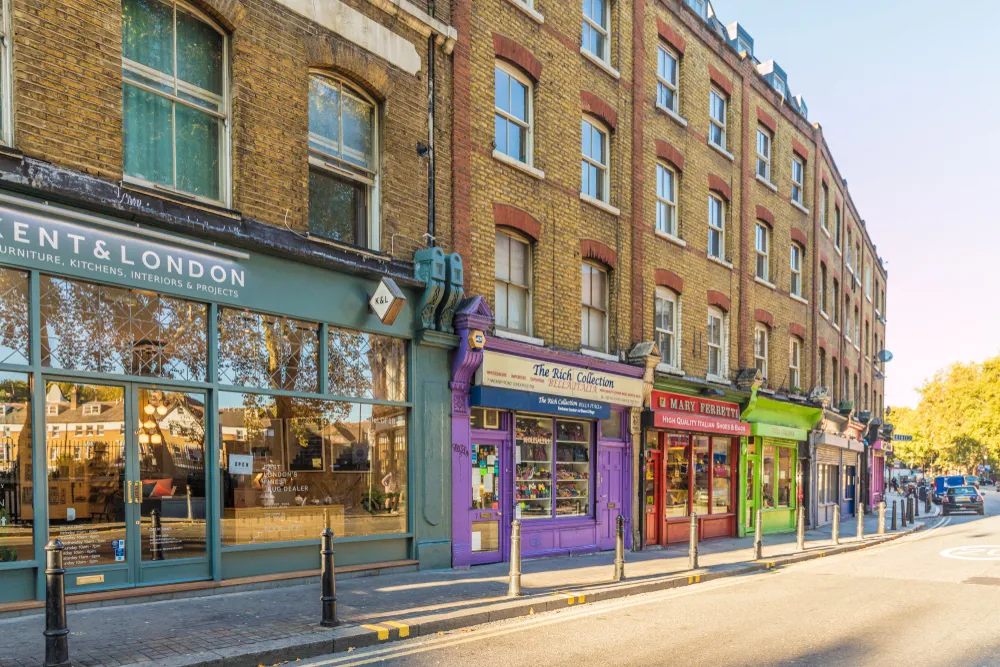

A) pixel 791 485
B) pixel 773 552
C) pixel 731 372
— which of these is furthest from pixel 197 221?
pixel 791 485

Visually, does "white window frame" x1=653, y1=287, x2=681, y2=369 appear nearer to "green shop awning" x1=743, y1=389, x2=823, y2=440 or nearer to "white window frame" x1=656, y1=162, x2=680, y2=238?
"white window frame" x1=656, y1=162, x2=680, y2=238

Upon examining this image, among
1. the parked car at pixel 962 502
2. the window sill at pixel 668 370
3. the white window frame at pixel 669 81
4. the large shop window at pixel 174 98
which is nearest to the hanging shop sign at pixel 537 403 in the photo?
the window sill at pixel 668 370

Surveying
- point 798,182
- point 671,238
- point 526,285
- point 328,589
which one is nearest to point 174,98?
point 328,589

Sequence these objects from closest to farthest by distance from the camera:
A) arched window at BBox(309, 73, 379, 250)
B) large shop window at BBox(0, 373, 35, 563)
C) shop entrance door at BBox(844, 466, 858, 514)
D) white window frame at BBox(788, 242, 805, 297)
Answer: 1. large shop window at BBox(0, 373, 35, 563)
2. arched window at BBox(309, 73, 379, 250)
3. white window frame at BBox(788, 242, 805, 297)
4. shop entrance door at BBox(844, 466, 858, 514)

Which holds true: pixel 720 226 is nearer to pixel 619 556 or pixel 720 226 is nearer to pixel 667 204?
pixel 667 204

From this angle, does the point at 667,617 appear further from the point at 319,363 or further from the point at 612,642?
the point at 319,363

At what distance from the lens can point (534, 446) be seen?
14477 millimetres

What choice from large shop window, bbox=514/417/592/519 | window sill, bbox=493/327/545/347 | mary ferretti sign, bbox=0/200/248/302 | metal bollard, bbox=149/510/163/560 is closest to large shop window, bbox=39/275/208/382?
mary ferretti sign, bbox=0/200/248/302

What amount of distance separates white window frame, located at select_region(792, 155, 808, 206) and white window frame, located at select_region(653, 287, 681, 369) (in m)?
9.39

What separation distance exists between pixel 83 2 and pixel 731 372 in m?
16.8

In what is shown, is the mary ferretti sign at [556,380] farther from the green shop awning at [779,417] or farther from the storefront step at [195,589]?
the green shop awning at [779,417]

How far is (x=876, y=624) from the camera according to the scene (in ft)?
29.1

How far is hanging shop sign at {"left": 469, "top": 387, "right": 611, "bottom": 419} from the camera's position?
12.8 m

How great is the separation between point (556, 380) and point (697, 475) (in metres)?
6.97
